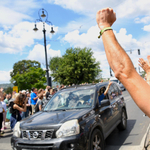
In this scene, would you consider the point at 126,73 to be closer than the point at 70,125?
Yes

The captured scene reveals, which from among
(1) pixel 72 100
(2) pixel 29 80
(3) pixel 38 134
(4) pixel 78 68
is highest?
(4) pixel 78 68

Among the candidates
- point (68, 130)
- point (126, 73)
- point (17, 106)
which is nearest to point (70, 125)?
point (68, 130)

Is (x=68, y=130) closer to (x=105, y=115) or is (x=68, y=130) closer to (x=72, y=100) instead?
(x=72, y=100)

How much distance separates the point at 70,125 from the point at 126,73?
270 centimetres

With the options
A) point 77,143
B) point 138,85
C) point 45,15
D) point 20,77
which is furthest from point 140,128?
point 20,77

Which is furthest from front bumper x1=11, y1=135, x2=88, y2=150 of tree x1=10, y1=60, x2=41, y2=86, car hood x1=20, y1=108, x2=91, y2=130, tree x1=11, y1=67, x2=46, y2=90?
tree x1=10, y1=60, x2=41, y2=86

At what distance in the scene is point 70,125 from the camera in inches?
138

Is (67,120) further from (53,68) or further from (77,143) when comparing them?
(53,68)

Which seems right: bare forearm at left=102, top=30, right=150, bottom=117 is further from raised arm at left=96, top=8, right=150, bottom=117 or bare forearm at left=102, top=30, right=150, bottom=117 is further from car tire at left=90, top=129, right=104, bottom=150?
car tire at left=90, top=129, right=104, bottom=150

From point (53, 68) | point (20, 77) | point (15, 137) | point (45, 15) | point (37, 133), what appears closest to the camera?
point (37, 133)

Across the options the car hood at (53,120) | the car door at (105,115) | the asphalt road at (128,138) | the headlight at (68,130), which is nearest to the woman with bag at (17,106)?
the car hood at (53,120)

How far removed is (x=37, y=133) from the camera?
3621mm

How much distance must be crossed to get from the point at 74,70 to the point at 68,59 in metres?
2.55

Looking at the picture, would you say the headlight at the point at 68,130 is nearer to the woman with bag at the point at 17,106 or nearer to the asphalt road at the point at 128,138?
the asphalt road at the point at 128,138
